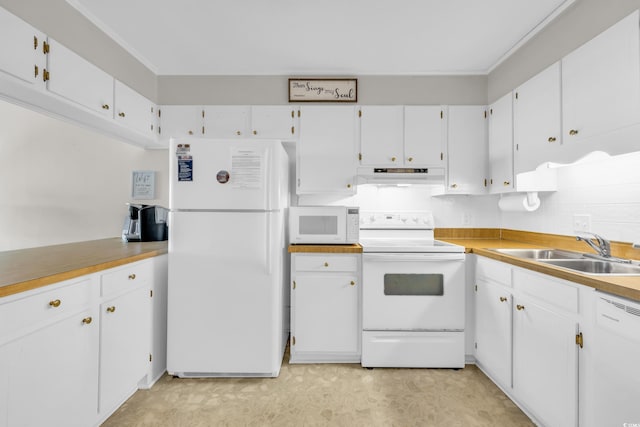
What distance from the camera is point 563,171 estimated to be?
218 centimetres

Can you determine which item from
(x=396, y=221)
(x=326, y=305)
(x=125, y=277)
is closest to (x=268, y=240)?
(x=326, y=305)

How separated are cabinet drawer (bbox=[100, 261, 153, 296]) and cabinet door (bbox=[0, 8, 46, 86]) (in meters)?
1.11

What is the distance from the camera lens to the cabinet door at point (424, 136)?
2.73 metres

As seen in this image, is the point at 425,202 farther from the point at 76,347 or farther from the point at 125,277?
the point at 76,347

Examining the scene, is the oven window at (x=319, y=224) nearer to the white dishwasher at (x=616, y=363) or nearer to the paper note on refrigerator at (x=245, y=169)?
the paper note on refrigerator at (x=245, y=169)

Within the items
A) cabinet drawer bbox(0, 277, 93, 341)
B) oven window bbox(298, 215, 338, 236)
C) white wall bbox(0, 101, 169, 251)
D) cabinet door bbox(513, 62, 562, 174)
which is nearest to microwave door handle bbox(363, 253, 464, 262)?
oven window bbox(298, 215, 338, 236)

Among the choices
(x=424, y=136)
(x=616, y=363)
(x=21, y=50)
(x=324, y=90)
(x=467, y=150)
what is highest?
(x=324, y=90)

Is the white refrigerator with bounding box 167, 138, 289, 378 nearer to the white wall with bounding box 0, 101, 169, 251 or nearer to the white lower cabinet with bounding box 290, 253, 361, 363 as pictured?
the white lower cabinet with bounding box 290, 253, 361, 363

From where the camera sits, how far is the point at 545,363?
1548mm

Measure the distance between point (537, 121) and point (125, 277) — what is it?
287 centimetres

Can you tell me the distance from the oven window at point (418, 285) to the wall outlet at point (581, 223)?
957 mm

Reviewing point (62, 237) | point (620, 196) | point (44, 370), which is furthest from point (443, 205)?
point (62, 237)

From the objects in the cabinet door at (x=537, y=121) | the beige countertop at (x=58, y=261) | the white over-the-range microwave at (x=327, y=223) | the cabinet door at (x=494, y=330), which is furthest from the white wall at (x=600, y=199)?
the beige countertop at (x=58, y=261)

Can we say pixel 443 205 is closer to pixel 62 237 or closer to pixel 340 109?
pixel 340 109
